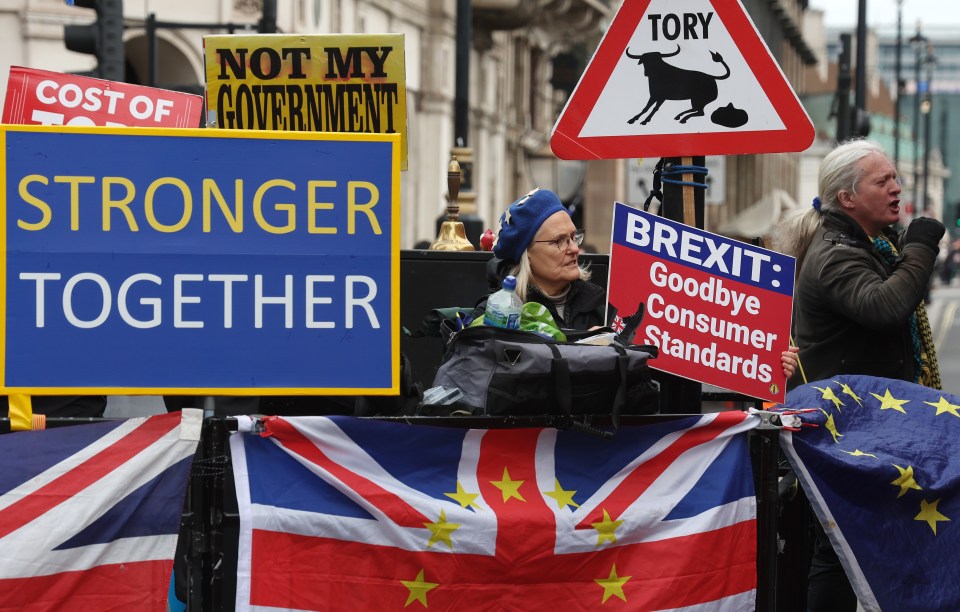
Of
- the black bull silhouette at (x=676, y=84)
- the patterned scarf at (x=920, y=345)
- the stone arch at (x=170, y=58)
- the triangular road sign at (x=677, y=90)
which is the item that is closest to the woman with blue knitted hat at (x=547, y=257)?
the triangular road sign at (x=677, y=90)

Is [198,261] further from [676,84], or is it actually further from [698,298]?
[676,84]

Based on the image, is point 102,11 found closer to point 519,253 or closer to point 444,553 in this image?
point 519,253

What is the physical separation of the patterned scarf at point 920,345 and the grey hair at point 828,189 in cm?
22

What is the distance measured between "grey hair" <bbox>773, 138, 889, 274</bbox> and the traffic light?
15.2 ft

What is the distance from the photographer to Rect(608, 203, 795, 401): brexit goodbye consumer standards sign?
4.52 metres

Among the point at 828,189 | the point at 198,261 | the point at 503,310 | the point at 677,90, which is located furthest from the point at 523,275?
the point at 828,189

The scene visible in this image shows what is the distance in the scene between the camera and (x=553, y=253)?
4.94 metres

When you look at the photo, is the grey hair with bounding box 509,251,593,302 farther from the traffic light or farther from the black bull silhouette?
the traffic light

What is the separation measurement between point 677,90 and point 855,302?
3.79 ft

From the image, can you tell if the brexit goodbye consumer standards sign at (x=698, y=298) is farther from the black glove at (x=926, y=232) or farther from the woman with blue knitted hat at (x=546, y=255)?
the black glove at (x=926, y=232)

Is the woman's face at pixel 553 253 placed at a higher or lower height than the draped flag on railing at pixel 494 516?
higher

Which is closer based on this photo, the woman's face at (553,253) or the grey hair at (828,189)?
the woman's face at (553,253)

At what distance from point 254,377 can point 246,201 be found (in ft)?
1.51

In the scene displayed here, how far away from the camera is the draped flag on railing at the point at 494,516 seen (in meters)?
4.18
